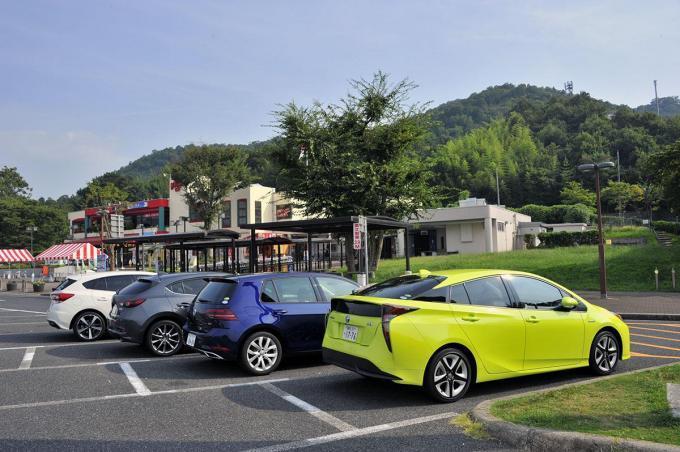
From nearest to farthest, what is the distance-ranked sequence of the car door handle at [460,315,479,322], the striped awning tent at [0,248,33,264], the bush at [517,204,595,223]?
1. the car door handle at [460,315,479,322]
2. the striped awning tent at [0,248,33,264]
3. the bush at [517,204,595,223]

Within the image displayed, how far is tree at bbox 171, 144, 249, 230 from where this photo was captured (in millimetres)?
58062

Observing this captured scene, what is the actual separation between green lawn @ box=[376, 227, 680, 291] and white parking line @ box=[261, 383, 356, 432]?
19.3 meters

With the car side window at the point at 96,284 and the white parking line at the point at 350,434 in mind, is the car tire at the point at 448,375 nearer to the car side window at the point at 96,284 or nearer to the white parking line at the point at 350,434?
the white parking line at the point at 350,434

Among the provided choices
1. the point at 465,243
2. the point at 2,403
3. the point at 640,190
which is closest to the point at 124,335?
the point at 2,403

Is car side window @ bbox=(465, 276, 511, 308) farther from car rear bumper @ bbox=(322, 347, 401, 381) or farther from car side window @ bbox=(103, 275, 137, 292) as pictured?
car side window @ bbox=(103, 275, 137, 292)

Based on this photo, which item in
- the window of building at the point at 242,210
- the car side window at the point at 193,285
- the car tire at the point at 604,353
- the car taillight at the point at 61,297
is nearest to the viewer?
the car tire at the point at 604,353

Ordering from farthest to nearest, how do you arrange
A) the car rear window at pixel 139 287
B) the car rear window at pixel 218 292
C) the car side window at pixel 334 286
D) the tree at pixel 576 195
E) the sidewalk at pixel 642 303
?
the tree at pixel 576 195
the sidewalk at pixel 642 303
the car rear window at pixel 139 287
the car side window at pixel 334 286
the car rear window at pixel 218 292

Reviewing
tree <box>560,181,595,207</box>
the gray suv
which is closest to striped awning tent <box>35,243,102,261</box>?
the gray suv

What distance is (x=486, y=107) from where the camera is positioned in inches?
6501

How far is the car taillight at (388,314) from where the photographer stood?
5730 millimetres

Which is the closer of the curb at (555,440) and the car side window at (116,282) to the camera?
the curb at (555,440)

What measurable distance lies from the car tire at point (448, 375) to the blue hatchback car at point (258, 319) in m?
2.58

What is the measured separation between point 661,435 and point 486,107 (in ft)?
560

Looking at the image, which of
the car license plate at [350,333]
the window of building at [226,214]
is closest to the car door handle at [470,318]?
the car license plate at [350,333]
